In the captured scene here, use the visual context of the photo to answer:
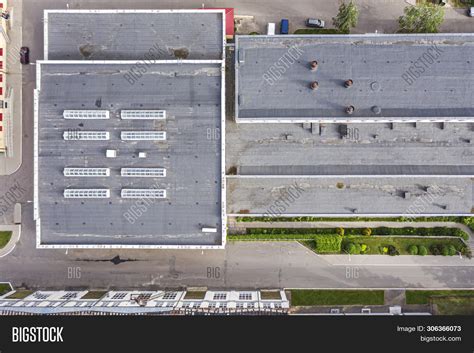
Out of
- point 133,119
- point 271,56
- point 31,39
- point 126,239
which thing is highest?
point 31,39

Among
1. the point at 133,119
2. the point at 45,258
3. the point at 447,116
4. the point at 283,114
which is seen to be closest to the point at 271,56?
the point at 283,114

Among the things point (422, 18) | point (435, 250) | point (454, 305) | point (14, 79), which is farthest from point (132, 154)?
point (454, 305)

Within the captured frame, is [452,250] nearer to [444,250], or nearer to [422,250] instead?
[444,250]

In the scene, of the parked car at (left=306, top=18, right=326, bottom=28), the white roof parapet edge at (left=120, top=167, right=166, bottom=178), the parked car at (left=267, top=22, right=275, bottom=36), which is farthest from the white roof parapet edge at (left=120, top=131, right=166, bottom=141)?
the parked car at (left=306, top=18, right=326, bottom=28)

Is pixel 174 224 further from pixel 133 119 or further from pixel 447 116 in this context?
pixel 447 116

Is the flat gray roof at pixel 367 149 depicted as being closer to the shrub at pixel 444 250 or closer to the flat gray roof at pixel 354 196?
the flat gray roof at pixel 354 196

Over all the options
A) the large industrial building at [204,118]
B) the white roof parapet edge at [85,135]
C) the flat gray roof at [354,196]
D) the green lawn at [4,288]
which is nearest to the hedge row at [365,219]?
the flat gray roof at [354,196]
